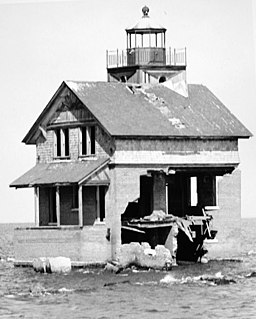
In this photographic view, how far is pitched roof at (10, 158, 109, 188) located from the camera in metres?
72.8

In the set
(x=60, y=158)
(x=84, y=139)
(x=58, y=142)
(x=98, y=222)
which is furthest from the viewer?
(x=58, y=142)

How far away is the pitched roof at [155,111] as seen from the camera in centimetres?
7344

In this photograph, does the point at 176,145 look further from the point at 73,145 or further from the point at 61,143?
the point at 61,143

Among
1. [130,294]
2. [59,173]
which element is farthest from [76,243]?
[130,294]

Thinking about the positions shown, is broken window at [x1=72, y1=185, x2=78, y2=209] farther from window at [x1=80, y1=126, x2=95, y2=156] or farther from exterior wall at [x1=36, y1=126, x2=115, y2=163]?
window at [x1=80, y1=126, x2=95, y2=156]

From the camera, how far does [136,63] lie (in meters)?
78.9

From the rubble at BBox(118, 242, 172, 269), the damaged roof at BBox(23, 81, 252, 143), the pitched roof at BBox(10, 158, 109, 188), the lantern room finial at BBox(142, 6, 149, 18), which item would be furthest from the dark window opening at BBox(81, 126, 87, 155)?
the lantern room finial at BBox(142, 6, 149, 18)

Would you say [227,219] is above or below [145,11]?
below

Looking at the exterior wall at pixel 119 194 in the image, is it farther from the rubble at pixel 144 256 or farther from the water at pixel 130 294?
the water at pixel 130 294

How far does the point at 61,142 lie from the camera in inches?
3029

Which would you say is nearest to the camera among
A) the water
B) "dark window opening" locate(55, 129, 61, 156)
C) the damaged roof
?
the water

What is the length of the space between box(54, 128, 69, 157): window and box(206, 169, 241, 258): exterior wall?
805cm

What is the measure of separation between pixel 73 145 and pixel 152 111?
4352mm

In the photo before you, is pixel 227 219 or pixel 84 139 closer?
pixel 84 139
